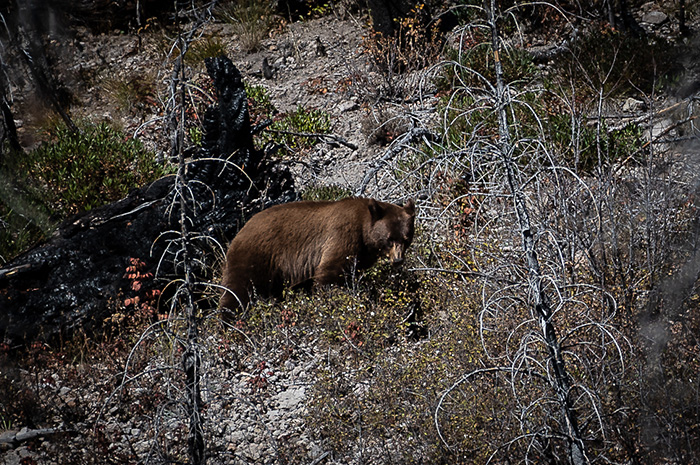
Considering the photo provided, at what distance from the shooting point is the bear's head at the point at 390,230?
6.65 m

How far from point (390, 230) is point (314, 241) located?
797 millimetres

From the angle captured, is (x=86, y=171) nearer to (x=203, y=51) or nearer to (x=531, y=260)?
(x=203, y=51)

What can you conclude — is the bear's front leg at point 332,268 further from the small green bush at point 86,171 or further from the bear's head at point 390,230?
the small green bush at point 86,171

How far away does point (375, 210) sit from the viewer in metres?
6.61

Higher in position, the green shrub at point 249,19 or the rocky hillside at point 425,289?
the green shrub at point 249,19

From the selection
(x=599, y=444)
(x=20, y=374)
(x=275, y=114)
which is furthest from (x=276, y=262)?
(x=275, y=114)

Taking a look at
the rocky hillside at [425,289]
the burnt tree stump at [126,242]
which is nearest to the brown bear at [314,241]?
the rocky hillside at [425,289]

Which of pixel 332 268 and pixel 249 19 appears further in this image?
pixel 249 19

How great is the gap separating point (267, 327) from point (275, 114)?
568 cm

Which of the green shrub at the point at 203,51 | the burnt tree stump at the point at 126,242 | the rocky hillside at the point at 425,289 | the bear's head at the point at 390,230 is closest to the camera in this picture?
the rocky hillside at the point at 425,289

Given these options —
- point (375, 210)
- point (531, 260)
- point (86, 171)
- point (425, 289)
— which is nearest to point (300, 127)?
point (86, 171)

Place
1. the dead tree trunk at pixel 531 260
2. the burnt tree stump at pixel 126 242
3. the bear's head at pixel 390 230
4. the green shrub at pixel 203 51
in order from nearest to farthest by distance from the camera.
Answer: the dead tree trunk at pixel 531 260
the bear's head at pixel 390 230
the burnt tree stump at pixel 126 242
the green shrub at pixel 203 51

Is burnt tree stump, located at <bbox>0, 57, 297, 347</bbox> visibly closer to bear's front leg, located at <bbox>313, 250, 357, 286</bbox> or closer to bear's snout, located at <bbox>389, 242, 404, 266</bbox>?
bear's front leg, located at <bbox>313, 250, 357, 286</bbox>

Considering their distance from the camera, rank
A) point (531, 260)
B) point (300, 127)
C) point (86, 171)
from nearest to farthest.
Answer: point (531, 260) < point (86, 171) < point (300, 127)
